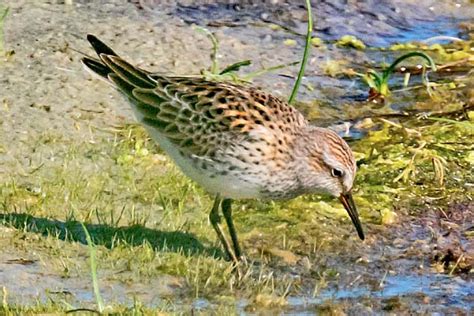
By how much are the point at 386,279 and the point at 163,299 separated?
4.35 ft

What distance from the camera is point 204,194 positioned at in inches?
325

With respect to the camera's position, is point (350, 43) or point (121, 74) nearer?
point (121, 74)

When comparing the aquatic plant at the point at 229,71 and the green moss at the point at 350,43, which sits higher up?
the aquatic plant at the point at 229,71

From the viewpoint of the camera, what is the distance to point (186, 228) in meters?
7.71

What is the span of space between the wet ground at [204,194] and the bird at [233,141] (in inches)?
13.2

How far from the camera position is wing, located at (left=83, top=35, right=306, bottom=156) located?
23.7 ft

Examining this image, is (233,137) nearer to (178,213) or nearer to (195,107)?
(195,107)

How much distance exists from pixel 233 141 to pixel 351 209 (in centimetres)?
89

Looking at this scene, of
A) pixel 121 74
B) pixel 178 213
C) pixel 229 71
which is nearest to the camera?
pixel 121 74

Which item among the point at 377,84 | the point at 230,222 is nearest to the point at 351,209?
the point at 230,222

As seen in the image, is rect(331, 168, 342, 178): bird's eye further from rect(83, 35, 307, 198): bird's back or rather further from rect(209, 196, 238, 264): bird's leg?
rect(209, 196, 238, 264): bird's leg

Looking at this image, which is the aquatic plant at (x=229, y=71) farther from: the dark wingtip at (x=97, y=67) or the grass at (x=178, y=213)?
the dark wingtip at (x=97, y=67)

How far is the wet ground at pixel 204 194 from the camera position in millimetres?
6938

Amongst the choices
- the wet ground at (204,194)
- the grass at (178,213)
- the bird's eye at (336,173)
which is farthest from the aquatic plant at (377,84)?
the bird's eye at (336,173)
